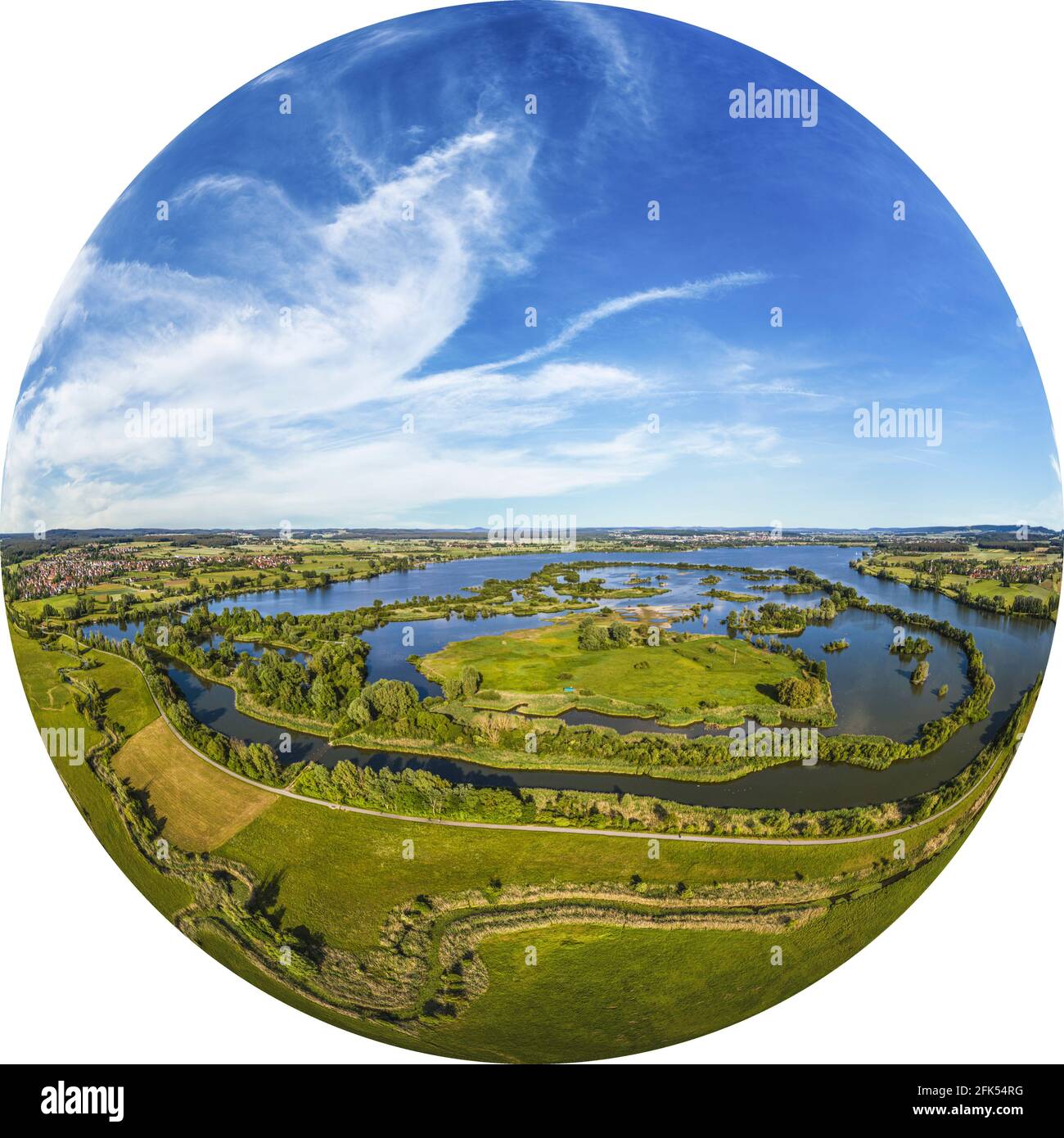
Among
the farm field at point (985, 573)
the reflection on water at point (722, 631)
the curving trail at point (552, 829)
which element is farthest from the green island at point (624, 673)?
the farm field at point (985, 573)

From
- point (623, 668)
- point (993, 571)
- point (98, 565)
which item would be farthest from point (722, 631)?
point (98, 565)

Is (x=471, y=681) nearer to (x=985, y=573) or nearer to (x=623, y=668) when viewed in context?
(x=623, y=668)

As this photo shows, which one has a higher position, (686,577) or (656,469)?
(656,469)

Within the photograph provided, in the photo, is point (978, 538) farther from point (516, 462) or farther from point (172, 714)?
point (172, 714)
